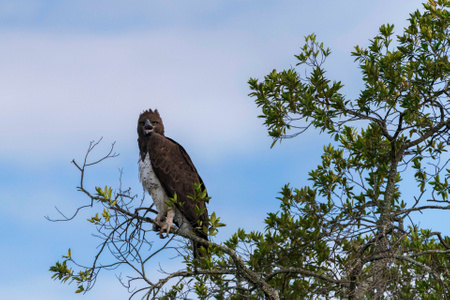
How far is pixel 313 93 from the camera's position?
797 cm

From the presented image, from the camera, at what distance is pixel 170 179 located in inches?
364

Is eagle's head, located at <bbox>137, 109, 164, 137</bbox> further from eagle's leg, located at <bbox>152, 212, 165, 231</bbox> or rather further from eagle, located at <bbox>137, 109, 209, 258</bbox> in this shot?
eagle's leg, located at <bbox>152, 212, 165, 231</bbox>

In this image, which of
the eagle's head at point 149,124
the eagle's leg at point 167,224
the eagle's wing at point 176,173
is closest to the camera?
the eagle's leg at point 167,224

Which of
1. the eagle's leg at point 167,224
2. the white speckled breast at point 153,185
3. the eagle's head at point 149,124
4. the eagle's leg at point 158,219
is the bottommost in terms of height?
the eagle's leg at point 167,224

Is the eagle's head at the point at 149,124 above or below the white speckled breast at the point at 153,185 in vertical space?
above

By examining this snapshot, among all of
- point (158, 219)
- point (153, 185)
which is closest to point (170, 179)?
point (153, 185)

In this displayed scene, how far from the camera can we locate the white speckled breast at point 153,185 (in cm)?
925

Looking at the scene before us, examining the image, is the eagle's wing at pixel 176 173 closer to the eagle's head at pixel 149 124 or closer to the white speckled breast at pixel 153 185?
the white speckled breast at pixel 153 185

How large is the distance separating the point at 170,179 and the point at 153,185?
31 centimetres

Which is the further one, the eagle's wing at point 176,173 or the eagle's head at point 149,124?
the eagle's head at point 149,124

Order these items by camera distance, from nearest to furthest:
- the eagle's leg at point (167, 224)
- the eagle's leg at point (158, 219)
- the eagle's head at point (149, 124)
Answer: the eagle's leg at point (167, 224), the eagle's leg at point (158, 219), the eagle's head at point (149, 124)

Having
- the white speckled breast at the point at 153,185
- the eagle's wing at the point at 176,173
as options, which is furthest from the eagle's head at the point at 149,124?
the white speckled breast at the point at 153,185

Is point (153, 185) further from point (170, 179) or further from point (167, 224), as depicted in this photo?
point (167, 224)

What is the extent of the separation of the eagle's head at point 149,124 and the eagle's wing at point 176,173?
60 cm
